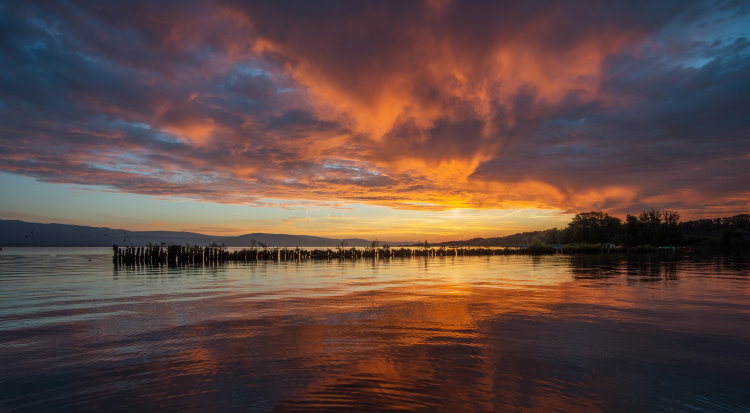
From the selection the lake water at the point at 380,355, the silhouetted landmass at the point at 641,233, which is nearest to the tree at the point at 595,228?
the silhouetted landmass at the point at 641,233

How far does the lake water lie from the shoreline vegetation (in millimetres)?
36005

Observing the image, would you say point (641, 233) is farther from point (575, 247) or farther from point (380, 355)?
point (380, 355)

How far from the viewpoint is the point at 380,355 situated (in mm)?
8523

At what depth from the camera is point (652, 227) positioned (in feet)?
362

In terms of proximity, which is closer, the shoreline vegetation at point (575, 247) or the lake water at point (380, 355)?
the lake water at point (380, 355)

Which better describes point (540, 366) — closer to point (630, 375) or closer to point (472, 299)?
point (630, 375)

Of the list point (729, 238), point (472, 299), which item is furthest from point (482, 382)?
point (729, 238)

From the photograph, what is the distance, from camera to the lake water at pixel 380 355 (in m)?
6.20

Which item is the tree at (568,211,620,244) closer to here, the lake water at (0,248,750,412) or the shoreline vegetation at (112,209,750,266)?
the shoreline vegetation at (112,209,750,266)

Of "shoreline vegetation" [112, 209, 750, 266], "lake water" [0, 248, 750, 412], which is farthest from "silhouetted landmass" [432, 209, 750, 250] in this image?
"lake water" [0, 248, 750, 412]

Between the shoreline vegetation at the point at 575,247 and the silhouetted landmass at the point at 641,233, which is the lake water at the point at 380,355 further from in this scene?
the silhouetted landmass at the point at 641,233

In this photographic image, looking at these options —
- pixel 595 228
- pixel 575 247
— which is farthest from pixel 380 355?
pixel 595 228

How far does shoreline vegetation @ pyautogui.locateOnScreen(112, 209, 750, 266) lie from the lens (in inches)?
1969

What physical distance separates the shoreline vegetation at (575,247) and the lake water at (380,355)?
3600cm
